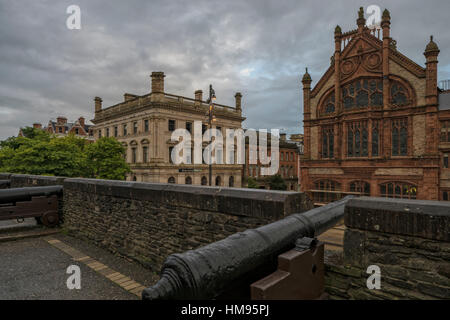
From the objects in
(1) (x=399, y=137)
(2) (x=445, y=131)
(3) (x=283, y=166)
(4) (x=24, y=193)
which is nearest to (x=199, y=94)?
(3) (x=283, y=166)

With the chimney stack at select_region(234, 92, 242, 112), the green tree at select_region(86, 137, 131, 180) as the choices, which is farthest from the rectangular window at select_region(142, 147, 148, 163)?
the chimney stack at select_region(234, 92, 242, 112)

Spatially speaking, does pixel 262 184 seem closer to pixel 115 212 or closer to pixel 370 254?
pixel 115 212

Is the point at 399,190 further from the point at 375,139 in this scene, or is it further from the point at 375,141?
the point at 375,139

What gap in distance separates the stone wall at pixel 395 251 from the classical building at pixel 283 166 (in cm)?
4377

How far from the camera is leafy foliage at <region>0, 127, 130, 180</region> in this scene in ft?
70.5

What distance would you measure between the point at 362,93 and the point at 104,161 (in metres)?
29.8

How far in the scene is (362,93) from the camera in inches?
1130

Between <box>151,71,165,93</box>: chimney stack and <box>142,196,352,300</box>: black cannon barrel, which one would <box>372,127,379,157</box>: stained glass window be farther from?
<box>142,196,352,300</box>: black cannon barrel

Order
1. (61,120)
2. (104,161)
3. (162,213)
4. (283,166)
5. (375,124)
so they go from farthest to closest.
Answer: (61,120) → (283,166) → (104,161) → (375,124) → (162,213)

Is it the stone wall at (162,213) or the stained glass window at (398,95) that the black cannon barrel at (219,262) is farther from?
the stained glass window at (398,95)

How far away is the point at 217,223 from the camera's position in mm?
4953

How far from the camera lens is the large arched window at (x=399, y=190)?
25.4m

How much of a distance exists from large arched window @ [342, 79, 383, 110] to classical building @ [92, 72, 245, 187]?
1739 centimetres
